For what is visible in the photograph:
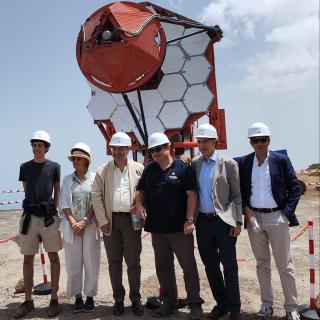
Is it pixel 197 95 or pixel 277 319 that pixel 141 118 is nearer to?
pixel 197 95

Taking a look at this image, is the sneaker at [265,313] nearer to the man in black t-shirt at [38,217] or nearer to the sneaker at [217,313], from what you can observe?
the sneaker at [217,313]

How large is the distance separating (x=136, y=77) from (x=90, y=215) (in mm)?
4907

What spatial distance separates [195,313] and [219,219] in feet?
3.78

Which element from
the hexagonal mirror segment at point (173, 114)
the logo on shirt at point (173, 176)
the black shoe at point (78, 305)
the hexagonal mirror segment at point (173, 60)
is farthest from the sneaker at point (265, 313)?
the hexagonal mirror segment at point (173, 60)

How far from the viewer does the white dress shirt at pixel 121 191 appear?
511 centimetres

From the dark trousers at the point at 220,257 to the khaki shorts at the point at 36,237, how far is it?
186cm

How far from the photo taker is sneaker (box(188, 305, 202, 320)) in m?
4.82

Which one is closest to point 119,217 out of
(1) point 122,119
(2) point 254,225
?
(2) point 254,225

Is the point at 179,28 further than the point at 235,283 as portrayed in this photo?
Yes

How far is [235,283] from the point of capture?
4664 millimetres

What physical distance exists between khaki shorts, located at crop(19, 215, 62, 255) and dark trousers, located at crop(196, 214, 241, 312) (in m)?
1.86

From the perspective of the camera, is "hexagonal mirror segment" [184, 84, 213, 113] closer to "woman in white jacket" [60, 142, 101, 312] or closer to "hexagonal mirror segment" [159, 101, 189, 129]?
"hexagonal mirror segment" [159, 101, 189, 129]

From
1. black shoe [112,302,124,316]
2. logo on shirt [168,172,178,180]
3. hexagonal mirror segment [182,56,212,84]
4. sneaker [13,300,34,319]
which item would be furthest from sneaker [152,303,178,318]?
hexagonal mirror segment [182,56,212,84]

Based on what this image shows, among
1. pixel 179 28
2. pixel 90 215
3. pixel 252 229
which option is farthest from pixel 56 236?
pixel 179 28
